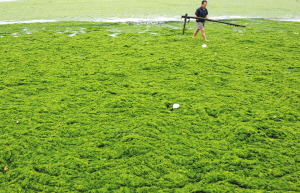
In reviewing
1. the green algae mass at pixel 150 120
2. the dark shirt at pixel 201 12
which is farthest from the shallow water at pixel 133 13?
the green algae mass at pixel 150 120

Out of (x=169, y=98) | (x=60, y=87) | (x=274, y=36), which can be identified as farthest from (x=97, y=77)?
(x=274, y=36)

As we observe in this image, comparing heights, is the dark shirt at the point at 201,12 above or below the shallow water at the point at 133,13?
below

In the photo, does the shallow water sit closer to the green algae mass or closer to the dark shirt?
the dark shirt

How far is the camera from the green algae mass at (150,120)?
1695 millimetres

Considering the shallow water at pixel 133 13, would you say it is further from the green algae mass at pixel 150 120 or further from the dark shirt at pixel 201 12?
the green algae mass at pixel 150 120

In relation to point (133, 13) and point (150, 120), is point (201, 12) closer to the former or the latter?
point (150, 120)

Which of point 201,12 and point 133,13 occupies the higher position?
point 133,13

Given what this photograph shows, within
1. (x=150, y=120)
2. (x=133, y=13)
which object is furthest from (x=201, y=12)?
(x=133, y=13)

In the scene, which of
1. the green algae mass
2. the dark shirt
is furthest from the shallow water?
the green algae mass

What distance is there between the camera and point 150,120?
242 centimetres

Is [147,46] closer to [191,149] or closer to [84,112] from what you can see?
[84,112]

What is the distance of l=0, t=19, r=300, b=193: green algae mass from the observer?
5.56 feet

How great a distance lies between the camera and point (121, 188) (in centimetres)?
160

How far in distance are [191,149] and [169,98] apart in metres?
1.07
